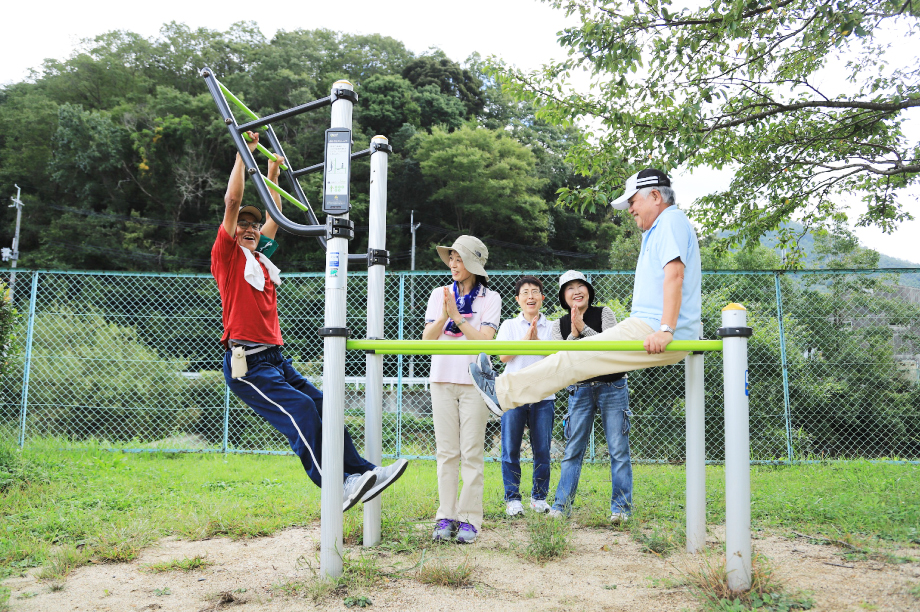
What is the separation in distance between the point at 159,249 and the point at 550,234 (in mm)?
20014

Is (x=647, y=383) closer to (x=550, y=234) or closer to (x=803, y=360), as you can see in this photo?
(x=803, y=360)

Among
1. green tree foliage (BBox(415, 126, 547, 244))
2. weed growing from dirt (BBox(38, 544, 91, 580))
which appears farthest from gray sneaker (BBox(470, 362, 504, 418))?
green tree foliage (BBox(415, 126, 547, 244))

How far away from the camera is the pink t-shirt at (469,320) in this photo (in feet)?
11.8

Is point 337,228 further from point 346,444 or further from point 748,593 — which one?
point 748,593

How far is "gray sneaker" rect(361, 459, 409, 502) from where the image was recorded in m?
2.99

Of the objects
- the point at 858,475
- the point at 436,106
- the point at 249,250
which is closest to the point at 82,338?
the point at 249,250

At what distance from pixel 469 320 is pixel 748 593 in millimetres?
1963

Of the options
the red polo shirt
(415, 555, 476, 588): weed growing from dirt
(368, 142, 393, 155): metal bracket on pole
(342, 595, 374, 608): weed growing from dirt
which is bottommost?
(342, 595, 374, 608): weed growing from dirt

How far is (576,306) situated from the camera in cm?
436

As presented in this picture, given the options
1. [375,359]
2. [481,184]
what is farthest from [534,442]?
[481,184]

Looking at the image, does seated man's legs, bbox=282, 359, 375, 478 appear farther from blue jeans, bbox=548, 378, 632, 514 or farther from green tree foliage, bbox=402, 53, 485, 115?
green tree foliage, bbox=402, 53, 485, 115

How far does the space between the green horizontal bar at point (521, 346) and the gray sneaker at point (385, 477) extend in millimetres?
567

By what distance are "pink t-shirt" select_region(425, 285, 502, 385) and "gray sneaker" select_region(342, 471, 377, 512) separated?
0.78 meters

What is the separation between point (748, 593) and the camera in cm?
250
